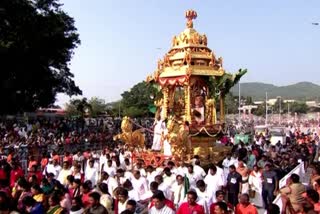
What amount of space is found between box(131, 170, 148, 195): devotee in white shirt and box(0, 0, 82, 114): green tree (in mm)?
18672

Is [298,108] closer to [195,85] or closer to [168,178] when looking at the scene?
[195,85]

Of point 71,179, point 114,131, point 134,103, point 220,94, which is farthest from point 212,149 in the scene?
point 134,103

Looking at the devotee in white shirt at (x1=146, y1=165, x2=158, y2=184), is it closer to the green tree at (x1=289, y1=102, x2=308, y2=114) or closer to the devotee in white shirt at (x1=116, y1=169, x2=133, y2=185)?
the devotee in white shirt at (x1=116, y1=169, x2=133, y2=185)

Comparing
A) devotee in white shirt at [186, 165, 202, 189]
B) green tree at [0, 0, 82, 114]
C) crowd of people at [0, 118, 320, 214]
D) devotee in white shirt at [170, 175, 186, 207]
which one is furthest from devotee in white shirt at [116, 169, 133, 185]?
green tree at [0, 0, 82, 114]

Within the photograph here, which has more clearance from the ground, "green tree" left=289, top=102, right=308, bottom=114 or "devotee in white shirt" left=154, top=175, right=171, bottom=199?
"green tree" left=289, top=102, right=308, bottom=114

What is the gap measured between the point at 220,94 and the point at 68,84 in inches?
788

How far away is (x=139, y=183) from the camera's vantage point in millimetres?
9711

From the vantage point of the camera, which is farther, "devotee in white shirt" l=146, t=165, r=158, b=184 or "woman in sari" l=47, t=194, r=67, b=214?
"devotee in white shirt" l=146, t=165, r=158, b=184

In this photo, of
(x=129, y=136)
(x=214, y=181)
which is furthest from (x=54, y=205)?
(x=129, y=136)

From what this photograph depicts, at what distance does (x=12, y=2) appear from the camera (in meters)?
28.0

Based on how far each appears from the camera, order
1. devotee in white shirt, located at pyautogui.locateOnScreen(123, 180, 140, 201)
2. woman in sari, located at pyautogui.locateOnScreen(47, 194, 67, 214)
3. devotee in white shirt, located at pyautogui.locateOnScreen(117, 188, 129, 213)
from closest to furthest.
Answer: woman in sari, located at pyautogui.locateOnScreen(47, 194, 67, 214), devotee in white shirt, located at pyautogui.locateOnScreen(117, 188, 129, 213), devotee in white shirt, located at pyautogui.locateOnScreen(123, 180, 140, 201)

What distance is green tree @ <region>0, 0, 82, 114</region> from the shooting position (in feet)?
91.5

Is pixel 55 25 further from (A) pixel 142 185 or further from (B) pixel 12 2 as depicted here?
(A) pixel 142 185

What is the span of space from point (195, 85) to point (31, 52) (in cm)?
1472
